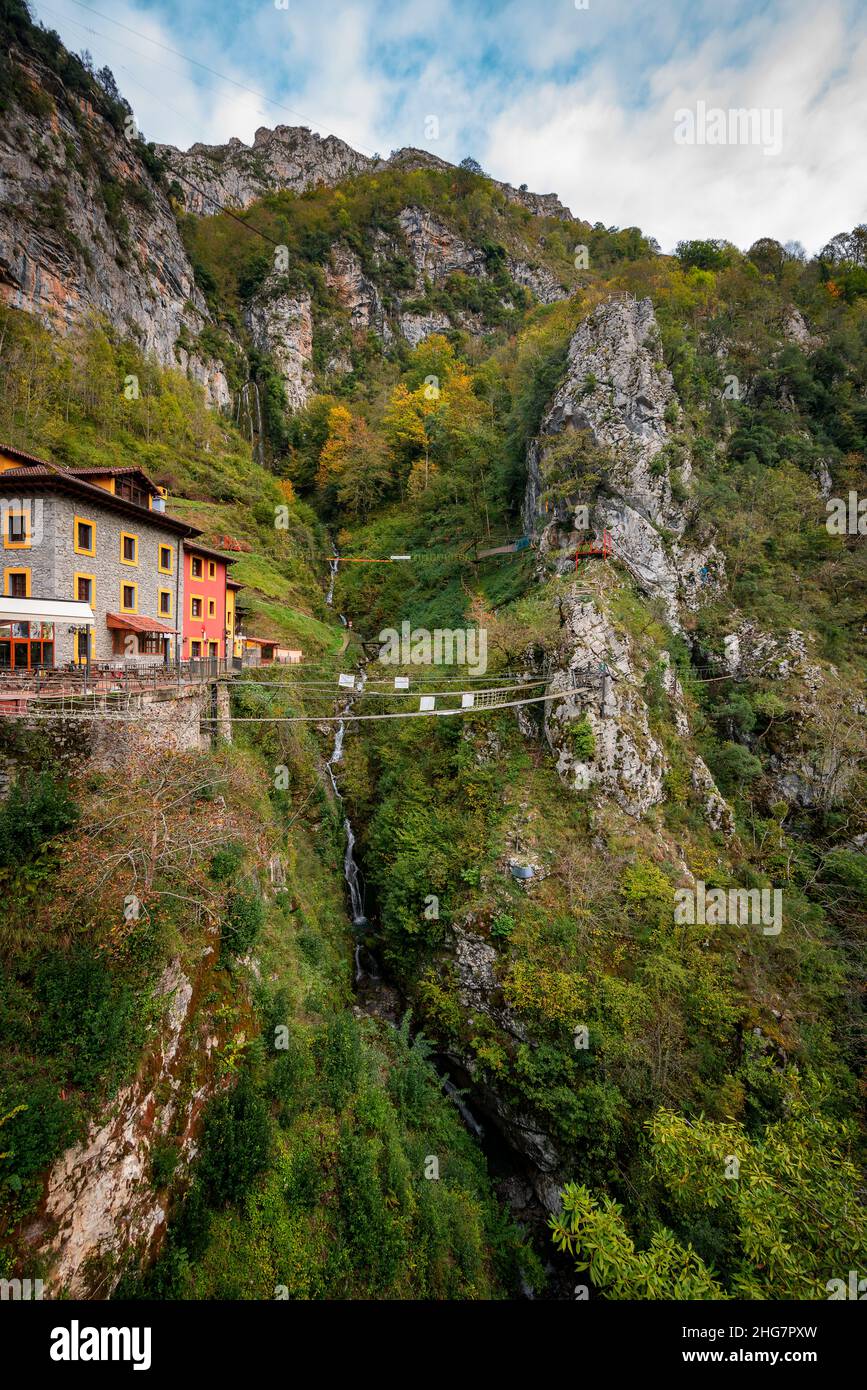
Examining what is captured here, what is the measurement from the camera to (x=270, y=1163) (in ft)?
29.5

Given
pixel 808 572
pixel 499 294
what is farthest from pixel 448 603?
pixel 499 294

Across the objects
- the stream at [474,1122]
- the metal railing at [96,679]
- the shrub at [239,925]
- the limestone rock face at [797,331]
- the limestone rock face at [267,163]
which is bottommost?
the stream at [474,1122]

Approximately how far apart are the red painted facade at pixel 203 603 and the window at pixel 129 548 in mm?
2416

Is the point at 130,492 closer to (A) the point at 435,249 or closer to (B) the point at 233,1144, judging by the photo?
(B) the point at 233,1144

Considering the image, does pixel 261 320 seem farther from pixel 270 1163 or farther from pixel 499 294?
pixel 270 1163

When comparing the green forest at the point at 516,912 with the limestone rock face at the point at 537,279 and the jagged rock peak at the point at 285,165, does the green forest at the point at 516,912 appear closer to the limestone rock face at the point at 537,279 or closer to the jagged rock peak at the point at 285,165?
the limestone rock face at the point at 537,279

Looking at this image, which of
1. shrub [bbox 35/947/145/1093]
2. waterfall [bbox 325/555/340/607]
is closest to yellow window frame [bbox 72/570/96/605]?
shrub [bbox 35/947/145/1093]

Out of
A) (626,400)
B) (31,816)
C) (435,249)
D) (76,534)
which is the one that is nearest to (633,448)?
(626,400)

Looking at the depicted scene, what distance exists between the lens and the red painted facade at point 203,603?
22188 millimetres

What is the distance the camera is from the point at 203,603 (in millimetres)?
23359

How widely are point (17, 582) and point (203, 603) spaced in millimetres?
7347

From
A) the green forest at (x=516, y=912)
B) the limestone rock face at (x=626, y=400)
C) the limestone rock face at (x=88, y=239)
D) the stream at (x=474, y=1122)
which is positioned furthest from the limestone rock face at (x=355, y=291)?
the stream at (x=474, y=1122)

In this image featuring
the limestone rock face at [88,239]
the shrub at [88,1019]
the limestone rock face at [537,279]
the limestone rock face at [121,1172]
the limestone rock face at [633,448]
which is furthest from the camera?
the limestone rock face at [537,279]

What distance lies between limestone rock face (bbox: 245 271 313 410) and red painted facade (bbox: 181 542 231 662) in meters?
44.3
